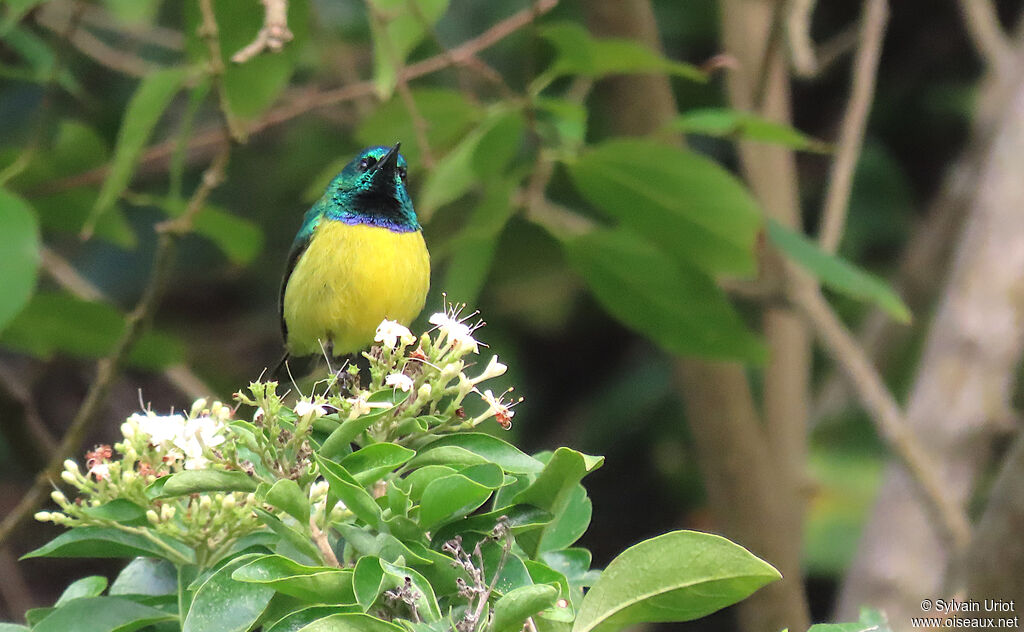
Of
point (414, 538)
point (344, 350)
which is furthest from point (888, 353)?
point (414, 538)

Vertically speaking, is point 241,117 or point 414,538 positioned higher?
point 241,117

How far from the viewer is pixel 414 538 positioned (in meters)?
1.84

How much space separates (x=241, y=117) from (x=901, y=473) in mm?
3052

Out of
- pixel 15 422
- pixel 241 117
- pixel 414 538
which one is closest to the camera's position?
pixel 414 538

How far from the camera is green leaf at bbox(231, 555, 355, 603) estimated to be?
5.49 ft

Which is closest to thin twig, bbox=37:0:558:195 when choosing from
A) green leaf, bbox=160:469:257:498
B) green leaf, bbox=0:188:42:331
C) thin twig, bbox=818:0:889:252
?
green leaf, bbox=0:188:42:331

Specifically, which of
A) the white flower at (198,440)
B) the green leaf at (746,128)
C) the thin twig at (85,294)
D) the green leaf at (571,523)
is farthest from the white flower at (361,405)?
the thin twig at (85,294)

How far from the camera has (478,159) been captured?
3.53 m

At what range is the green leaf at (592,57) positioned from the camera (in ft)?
11.4

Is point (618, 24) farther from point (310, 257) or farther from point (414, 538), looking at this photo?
point (414, 538)

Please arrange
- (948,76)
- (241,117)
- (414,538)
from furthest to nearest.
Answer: (948,76) < (241,117) < (414,538)

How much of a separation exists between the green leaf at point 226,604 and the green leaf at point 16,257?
1.61 meters

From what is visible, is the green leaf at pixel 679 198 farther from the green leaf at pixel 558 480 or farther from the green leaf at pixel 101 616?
the green leaf at pixel 101 616

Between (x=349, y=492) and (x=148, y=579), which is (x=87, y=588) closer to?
(x=148, y=579)
